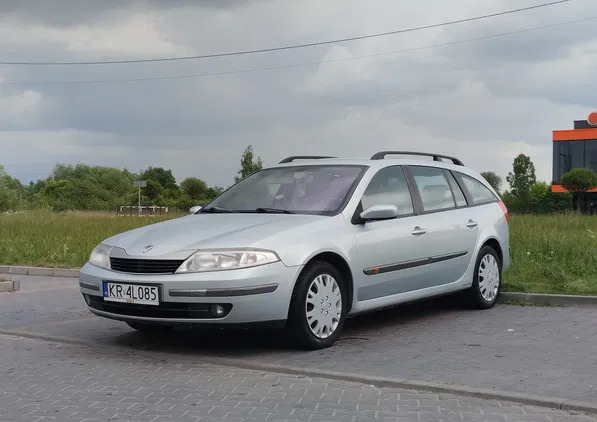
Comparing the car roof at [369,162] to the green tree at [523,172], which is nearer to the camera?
the car roof at [369,162]

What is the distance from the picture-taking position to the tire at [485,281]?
841cm

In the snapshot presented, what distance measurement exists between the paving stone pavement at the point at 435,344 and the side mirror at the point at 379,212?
→ 1.09 metres

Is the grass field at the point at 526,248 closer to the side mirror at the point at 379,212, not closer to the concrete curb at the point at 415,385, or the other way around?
the side mirror at the point at 379,212

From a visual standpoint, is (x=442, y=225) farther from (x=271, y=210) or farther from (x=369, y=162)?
(x=271, y=210)

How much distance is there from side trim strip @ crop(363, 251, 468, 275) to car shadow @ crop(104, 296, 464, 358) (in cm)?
62

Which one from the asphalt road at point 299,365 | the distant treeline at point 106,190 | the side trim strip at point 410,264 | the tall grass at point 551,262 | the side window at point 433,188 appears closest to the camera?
the asphalt road at point 299,365

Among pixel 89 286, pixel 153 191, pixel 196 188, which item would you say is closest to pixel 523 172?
pixel 196 188

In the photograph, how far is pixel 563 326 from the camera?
7.47 metres

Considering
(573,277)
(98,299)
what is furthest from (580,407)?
(573,277)

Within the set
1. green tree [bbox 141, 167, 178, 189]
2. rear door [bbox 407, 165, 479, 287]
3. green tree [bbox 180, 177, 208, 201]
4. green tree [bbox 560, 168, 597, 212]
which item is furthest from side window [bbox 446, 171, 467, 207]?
green tree [bbox 141, 167, 178, 189]

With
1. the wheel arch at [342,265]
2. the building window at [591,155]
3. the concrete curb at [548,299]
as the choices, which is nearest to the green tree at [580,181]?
the building window at [591,155]

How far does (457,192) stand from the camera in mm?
8430

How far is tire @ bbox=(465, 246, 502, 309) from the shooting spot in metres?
8.41

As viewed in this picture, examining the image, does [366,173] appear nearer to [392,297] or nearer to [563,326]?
[392,297]
